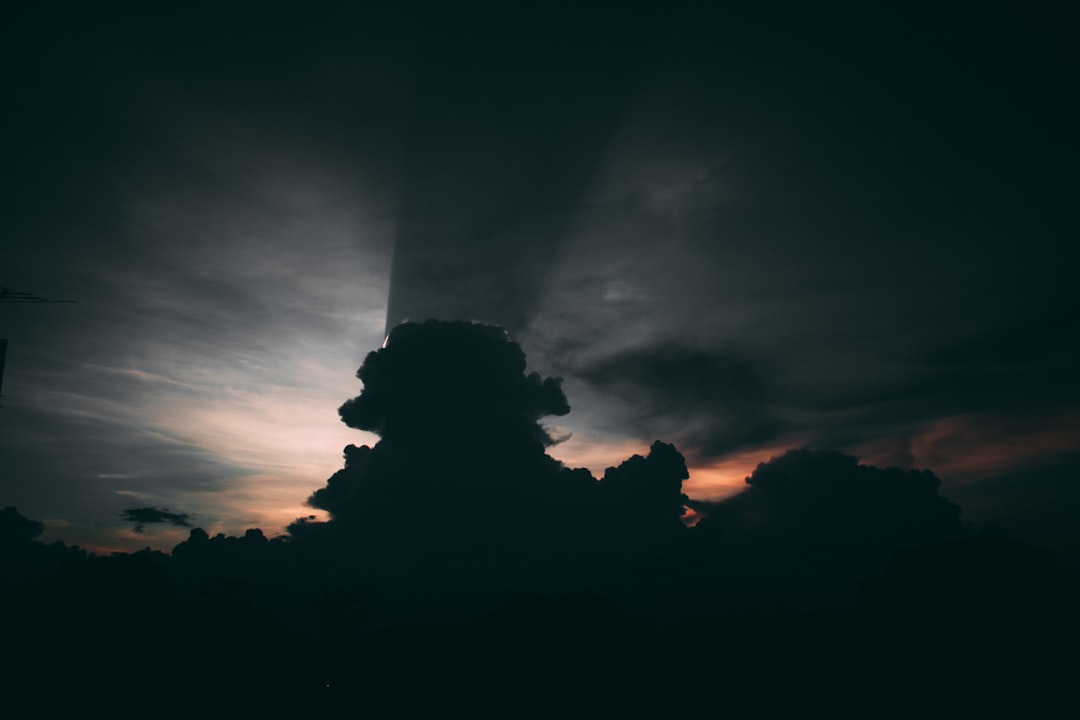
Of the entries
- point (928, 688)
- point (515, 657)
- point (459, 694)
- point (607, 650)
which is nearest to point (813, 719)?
point (928, 688)

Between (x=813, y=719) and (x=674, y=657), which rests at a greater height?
(x=674, y=657)

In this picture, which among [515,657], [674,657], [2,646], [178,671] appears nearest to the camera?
[2,646]

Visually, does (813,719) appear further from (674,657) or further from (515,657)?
(515,657)

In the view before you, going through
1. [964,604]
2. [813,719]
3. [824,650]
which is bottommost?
[813,719]

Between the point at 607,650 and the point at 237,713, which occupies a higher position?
the point at 607,650

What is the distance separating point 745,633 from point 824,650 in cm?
2445

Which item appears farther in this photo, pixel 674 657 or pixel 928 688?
pixel 674 657

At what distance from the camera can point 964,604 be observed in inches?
3489

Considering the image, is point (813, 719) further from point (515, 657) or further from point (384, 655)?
point (384, 655)

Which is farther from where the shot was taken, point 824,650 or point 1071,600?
point 824,650

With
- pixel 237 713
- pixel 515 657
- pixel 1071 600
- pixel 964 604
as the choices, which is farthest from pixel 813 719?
pixel 237 713

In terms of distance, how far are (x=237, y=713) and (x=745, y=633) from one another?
95643 millimetres

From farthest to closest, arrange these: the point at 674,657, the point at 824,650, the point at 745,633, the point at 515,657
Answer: the point at 745,633 < the point at 824,650 < the point at 674,657 < the point at 515,657

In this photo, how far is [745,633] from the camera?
129m
